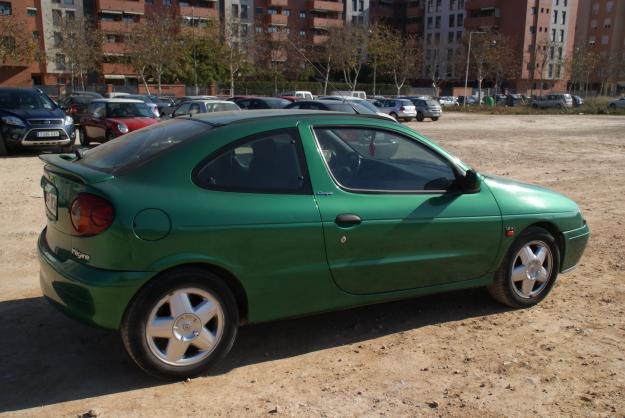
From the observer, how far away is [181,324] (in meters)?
3.48

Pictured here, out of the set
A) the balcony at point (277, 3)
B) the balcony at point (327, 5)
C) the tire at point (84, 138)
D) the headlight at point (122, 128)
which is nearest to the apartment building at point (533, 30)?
the balcony at point (327, 5)

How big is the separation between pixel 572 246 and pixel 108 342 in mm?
3735

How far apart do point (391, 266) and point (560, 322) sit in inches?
60.9

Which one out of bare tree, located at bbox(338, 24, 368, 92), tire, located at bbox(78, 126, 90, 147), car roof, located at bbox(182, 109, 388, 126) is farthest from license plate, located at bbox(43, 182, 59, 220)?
bare tree, located at bbox(338, 24, 368, 92)

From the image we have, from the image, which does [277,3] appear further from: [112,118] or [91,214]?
[91,214]

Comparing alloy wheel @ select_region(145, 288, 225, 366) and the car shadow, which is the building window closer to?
the car shadow

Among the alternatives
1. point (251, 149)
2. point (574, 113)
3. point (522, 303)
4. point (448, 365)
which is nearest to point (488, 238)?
point (522, 303)

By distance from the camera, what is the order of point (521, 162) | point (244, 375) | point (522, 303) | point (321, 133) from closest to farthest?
point (244, 375), point (321, 133), point (522, 303), point (521, 162)

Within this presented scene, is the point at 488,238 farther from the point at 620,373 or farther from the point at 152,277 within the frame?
the point at 152,277

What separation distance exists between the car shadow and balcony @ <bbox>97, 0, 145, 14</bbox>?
234 feet

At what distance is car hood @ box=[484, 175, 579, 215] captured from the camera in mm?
4484

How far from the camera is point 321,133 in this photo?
4.00 m

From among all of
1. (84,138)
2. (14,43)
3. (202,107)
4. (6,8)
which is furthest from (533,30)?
(84,138)

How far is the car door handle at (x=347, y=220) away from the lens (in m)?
3.78
